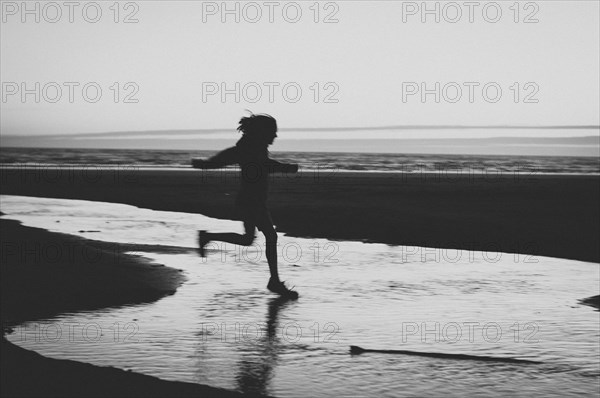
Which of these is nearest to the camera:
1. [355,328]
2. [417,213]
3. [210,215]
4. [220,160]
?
[355,328]

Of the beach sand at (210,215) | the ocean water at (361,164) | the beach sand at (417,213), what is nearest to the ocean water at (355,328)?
the beach sand at (210,215)

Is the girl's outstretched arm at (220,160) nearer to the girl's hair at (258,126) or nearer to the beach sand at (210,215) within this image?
the girl's hair at (258,126)

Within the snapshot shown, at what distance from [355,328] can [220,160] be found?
261 cm

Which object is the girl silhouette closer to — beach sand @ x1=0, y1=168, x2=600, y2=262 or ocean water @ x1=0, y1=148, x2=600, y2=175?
beach sand @ x1=0, y1=168, x2=600, y2=262

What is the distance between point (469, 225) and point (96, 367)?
15.1m

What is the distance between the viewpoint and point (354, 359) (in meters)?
7.18

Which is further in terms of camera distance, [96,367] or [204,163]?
[204,163]

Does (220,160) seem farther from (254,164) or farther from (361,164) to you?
(361,164)

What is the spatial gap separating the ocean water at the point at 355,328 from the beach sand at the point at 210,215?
44 centimetres

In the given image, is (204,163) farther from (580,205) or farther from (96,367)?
(580,205)

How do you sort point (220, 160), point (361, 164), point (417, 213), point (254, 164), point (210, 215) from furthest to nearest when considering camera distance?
point (361, 164)
point (417, 213)
point (210, 215)
point (254, 164)
point (220, 160)

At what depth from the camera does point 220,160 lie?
9781mm

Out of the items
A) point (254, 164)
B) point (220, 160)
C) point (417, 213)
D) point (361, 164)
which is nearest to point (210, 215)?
point (417, 213)

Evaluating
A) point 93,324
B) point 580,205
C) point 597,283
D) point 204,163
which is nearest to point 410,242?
point 597,283
